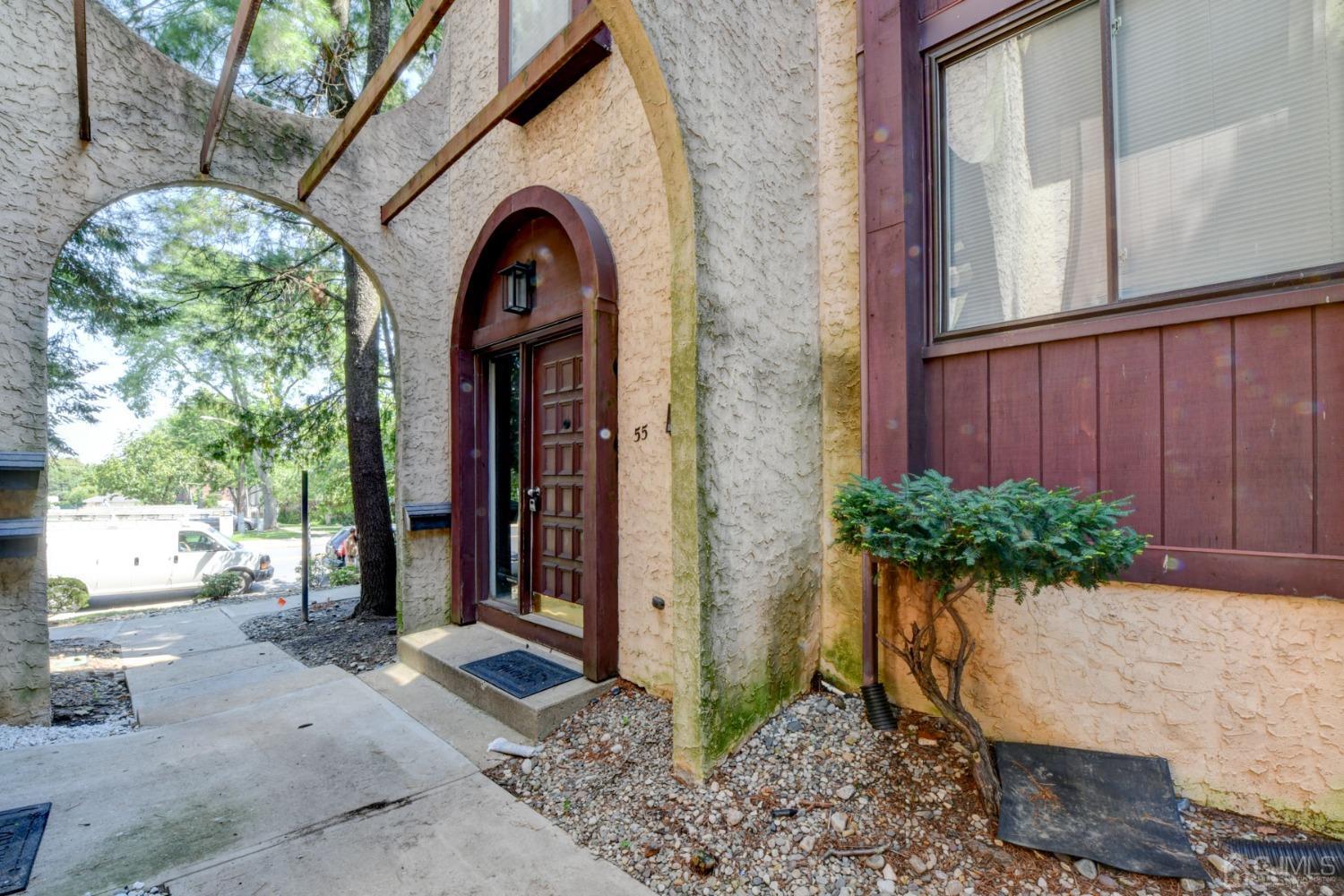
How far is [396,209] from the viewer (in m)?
4.16

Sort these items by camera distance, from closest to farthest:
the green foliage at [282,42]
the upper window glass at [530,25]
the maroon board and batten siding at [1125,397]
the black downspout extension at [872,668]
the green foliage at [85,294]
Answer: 1. the maroon board and batten siding at [1125,397]
2. the black downspout extension at [872,668]
3. the upper window glass at [530,25]
4. the green foliage at [282,42]
5. the green foliage at [85,294]

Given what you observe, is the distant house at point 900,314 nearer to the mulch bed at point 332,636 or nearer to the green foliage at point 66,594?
the mulch bed at point 332,636

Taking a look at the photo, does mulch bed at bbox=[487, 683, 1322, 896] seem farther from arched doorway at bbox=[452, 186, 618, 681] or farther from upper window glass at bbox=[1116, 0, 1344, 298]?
upper window glass at bbox=[1116, 0, 1344, 298]

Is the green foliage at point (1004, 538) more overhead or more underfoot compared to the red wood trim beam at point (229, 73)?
more underfoot

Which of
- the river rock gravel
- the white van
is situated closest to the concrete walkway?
the river rock gravel

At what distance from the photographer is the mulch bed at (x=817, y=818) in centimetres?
175

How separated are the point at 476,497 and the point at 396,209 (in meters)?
2.23

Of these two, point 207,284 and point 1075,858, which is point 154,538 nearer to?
point 207,284

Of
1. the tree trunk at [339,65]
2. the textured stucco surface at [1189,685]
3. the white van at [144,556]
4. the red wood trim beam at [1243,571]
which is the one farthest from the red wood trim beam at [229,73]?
the white van at [144,556]

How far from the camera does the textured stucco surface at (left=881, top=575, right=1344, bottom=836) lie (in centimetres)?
180

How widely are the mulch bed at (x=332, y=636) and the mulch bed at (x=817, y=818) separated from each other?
231 cm

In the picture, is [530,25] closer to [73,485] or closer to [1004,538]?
[1004,538]

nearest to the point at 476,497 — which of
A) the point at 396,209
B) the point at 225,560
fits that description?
the point at 396,209

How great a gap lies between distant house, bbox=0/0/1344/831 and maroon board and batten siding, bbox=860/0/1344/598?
0.01m
